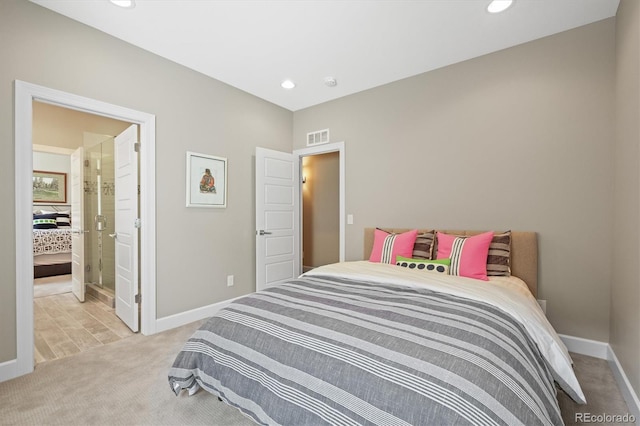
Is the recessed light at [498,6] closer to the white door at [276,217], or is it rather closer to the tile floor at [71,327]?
the white door at [276,217]

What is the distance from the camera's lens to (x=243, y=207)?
11.9ft

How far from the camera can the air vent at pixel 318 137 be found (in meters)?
3.91

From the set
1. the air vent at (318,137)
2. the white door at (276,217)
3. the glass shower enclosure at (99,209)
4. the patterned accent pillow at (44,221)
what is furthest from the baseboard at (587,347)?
the patterned accent pillow at (44,221)

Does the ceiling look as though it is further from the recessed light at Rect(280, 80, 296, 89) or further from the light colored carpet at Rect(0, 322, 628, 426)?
the light colored carpet at Rect(0, 322, 628, 426)

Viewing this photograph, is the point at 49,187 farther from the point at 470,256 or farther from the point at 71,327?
the point at 470,256

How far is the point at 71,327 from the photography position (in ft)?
9.60

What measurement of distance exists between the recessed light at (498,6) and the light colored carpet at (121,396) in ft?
8.85

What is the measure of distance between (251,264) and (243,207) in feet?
2.45

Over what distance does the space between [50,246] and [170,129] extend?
14.2 ft

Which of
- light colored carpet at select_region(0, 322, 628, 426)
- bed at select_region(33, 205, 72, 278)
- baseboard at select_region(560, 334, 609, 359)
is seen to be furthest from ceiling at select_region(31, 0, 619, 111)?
bed at select_region(33, 205, 72, 278)

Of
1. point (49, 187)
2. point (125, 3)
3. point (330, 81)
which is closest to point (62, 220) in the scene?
point (49, 187)

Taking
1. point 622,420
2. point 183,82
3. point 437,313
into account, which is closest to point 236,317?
point 437,313

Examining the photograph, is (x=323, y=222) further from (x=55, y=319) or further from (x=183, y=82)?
(x=55, y=319)

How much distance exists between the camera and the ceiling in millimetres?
2137
